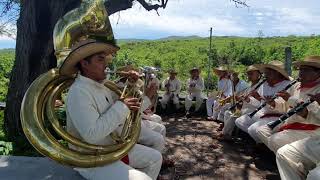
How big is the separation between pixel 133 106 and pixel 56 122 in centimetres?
60

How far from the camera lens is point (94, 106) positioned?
10.9ft

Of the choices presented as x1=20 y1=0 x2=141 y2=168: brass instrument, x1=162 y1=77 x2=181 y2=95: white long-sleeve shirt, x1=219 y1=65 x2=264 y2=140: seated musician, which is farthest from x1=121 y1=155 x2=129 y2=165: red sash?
x1=162 y1=77 x2=181 y2=95: white long-sleeve shirt

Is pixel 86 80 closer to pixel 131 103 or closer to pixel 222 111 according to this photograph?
pixel 131 103

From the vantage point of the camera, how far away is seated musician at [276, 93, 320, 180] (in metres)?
4.64

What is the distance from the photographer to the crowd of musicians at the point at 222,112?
3283 mm

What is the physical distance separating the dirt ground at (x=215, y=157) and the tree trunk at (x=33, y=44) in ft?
7.52

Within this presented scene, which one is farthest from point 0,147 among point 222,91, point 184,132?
point 222,91

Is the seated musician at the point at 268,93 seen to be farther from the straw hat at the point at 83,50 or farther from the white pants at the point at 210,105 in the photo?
the straw hat at the point at 83,50

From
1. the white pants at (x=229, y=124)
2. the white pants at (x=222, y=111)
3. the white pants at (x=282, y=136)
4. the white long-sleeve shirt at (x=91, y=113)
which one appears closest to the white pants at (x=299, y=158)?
the white pants at (x=282, y=136)

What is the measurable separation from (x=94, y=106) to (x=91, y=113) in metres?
0.11

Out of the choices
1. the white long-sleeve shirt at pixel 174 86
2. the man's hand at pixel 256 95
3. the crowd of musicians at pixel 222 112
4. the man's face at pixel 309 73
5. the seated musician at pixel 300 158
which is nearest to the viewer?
the crowd of musicians at pixel 222 112

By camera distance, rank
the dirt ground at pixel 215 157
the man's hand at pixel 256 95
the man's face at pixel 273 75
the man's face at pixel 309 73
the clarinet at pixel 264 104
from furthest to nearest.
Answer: the man's hand at pixel 256 95 < the man's face at pixel 273 75 < the clarinet at pixel 264 104 < the dirt ground at pixel 215 157 < the man's face at pixel 309 73

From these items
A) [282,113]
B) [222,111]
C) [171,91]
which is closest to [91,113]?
[282,113]

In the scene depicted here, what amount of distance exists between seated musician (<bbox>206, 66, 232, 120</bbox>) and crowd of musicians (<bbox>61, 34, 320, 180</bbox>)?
0.02 meters
